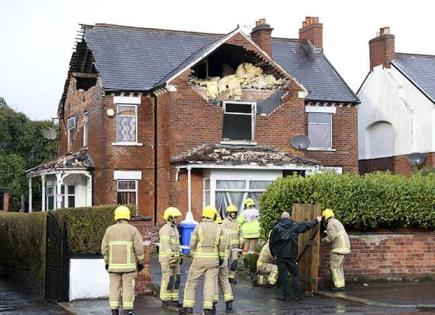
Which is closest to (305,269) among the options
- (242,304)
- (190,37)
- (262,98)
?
(242,304)

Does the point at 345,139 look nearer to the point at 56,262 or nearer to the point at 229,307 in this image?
the point at 56,262

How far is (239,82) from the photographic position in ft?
92.6

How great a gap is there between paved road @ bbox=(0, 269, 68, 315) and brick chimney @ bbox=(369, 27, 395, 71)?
20.7 meters

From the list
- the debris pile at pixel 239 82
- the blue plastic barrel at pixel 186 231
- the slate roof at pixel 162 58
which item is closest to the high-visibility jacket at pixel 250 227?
the blue plastic barrel at pixel 186 231

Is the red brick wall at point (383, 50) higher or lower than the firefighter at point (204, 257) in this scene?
higher

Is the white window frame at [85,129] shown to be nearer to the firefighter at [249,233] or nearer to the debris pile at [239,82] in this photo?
the debris pile at [239,82]

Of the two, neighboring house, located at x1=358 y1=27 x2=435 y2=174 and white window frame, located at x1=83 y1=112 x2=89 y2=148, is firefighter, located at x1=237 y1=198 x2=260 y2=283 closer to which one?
white window frame, located at x1=83 y1=112 x2=89 y2=148

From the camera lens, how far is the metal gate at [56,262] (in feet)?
48.2

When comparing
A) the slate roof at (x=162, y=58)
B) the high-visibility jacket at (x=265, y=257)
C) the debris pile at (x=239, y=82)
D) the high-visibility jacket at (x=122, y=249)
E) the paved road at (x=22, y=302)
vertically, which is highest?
the slate roof at (x=162, y=58)

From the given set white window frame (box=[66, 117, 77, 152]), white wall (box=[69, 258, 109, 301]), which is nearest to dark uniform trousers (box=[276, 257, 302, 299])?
white wall (box=[69, 258, 109, 301])

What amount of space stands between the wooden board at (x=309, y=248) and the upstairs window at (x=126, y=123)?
45.0 ft

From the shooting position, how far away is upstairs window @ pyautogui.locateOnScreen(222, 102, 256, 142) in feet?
92.9

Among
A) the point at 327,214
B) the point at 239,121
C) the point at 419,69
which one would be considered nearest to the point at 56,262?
the point at 327,214

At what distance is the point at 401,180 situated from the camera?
17.4m
